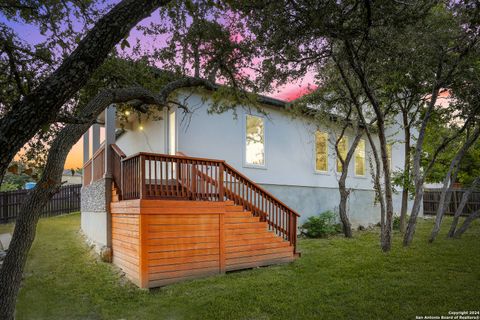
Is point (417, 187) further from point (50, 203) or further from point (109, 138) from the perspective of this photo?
point (50, 203)

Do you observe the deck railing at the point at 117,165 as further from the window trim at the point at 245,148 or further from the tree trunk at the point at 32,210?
the window trim at the point at 245,148

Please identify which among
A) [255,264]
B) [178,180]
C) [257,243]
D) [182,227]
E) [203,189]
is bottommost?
[255,264]

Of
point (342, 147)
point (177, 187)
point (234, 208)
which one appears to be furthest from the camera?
point (342, 147)

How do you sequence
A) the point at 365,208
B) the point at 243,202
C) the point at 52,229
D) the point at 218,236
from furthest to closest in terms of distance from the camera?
1. the point at 365,208
2. the point at 52,229
3. the point at 243,202
4. the point at 218,236

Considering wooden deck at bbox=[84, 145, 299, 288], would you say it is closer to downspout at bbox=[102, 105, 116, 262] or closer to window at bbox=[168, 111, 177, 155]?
downspout at bbox=[102, 105, 116, 262]

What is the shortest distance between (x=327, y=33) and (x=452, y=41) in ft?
13.4

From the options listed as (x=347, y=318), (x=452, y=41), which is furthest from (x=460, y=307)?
(x=452, y=41)

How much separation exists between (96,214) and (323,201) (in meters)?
8.85

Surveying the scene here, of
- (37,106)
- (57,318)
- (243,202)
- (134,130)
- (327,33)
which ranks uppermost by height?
(327,33)

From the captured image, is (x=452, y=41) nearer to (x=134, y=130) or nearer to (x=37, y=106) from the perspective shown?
(x=37, y=106)

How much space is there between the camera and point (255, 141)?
40.5 ft

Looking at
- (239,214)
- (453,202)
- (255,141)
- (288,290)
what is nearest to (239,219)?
(239,214)

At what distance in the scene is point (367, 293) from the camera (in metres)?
5.73

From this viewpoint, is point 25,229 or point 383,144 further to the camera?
point 383,144
